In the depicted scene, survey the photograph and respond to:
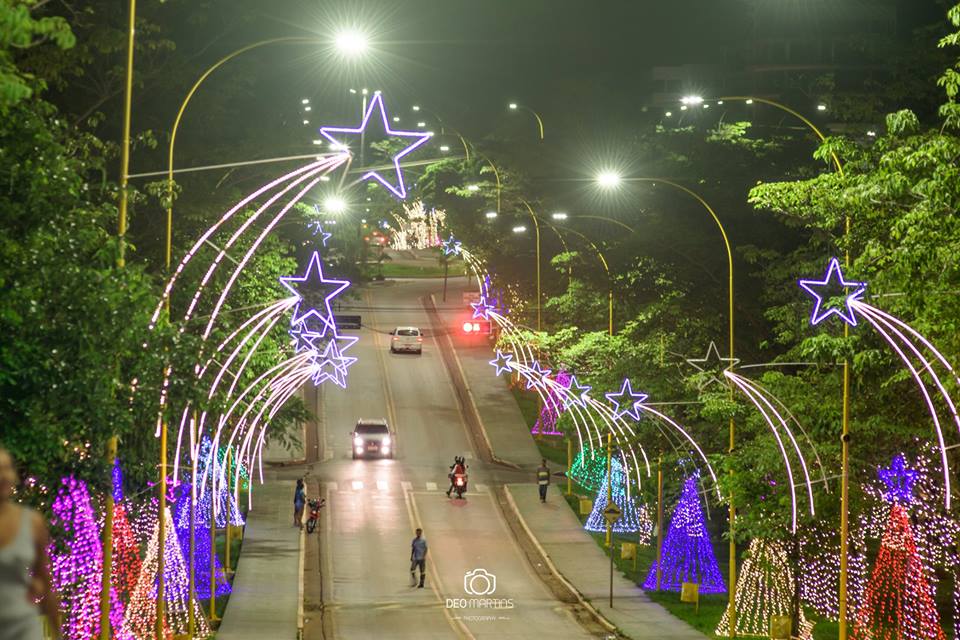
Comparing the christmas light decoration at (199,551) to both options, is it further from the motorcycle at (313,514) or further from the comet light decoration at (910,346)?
the comet light decoration at (910,346)

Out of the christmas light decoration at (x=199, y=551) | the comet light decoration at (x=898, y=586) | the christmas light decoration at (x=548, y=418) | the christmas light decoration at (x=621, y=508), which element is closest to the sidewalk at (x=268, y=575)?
the christmas light decoration at (x=199, y=551)

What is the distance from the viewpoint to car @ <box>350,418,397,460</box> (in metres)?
63.8

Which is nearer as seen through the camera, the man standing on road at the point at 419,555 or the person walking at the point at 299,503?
the man standing on road at the point at 419,555

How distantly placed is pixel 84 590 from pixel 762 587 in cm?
1787

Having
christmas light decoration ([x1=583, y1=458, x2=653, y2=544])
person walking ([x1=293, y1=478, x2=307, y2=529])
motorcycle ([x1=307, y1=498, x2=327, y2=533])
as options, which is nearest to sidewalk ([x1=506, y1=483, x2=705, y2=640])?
christmas light decoration ([x1=583, y1=458, x2=653, y2=544])

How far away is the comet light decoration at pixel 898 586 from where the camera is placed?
2897 centimetres

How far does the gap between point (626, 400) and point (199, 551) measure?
12937mm

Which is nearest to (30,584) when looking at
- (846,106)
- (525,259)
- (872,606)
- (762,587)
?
(872,606)

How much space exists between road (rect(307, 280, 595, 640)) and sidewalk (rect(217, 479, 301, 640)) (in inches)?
38.2

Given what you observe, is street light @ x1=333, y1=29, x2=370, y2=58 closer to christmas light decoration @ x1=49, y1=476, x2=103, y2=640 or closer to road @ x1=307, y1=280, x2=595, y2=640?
christmas light decoration @ x1=49, y1=476, x2=103, y2=640

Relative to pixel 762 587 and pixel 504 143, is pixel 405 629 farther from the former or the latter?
pixel 504 143

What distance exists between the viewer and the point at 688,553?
41.2 metres

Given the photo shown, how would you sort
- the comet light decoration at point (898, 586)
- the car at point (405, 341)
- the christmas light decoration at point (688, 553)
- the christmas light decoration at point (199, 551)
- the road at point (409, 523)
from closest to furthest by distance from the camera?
1. the comet light decoration at point (898, 586)
2. the road at point (409, 523)
3. the christmas light decoration at point (199, 551)
4. the christmas light decoration at point (688, 553)
5. the car at point (405, 341)

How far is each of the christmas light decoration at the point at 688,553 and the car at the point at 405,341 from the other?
4126 centimetres
